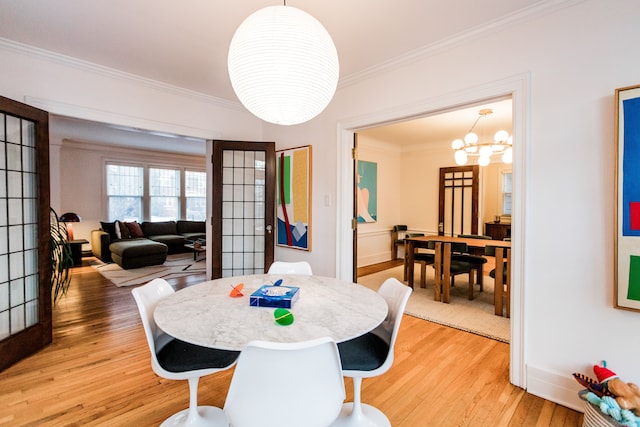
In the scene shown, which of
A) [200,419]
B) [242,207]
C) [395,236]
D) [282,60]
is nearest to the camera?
[282,60]

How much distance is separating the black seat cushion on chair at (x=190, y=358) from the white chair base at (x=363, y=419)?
740 mm

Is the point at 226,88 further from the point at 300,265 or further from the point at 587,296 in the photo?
the point at 587,296

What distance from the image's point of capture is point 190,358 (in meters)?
1.50

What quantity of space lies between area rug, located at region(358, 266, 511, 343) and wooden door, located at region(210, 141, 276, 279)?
1891mm

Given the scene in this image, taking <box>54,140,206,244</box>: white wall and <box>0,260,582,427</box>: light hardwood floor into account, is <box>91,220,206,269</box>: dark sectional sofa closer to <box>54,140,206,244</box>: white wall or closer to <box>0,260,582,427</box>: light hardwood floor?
<box>54,140,206,244</box>: white wall

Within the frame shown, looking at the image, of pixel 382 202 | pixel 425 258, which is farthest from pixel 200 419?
pixel 382 202

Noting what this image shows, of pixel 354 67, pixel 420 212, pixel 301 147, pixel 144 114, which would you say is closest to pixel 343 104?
pixel 354 67

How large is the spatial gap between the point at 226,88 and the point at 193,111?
0.56 m

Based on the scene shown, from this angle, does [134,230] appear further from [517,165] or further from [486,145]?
[517,165]

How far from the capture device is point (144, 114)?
3.35 meters

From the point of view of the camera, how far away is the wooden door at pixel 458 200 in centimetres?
620

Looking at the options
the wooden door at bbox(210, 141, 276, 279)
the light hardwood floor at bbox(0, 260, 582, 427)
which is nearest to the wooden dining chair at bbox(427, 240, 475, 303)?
the light hardwood floor at bbox(0, 260, 582, 427)

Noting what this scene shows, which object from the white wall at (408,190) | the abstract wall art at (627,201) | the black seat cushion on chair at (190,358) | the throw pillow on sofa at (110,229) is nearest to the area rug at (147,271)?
the throw pillow on sofa at (110,229)

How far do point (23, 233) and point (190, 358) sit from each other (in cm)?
225
